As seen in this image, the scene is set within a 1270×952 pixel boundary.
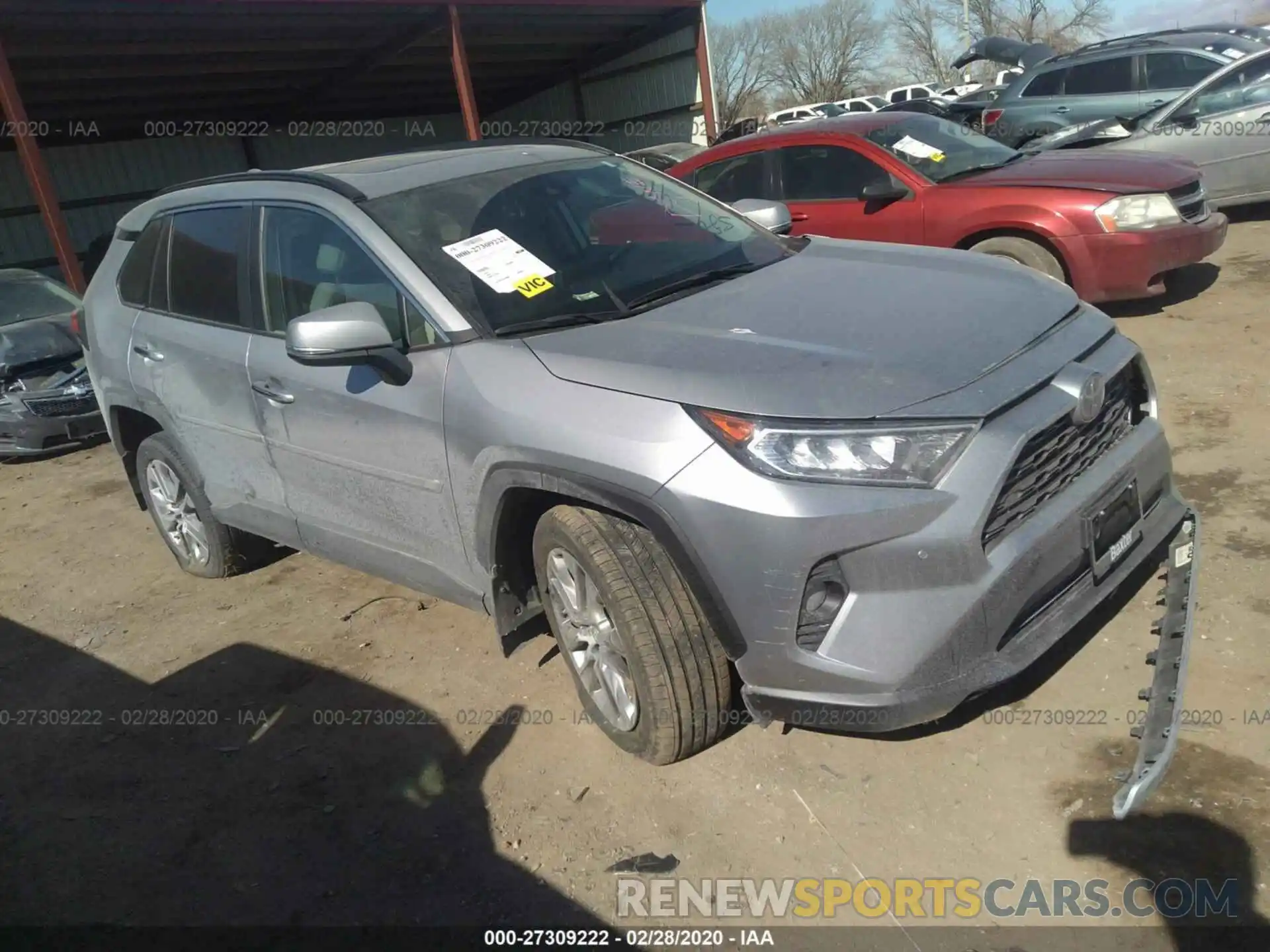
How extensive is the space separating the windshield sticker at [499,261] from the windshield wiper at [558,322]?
0.14 metres

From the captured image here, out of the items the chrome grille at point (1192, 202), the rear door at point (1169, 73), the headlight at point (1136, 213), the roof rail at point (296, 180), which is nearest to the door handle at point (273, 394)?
the roof rail at point (296, 180)

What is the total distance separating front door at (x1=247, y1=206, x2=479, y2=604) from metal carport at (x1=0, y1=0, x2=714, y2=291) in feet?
28.7

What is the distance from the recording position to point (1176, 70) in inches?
406

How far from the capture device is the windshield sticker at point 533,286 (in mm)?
3127

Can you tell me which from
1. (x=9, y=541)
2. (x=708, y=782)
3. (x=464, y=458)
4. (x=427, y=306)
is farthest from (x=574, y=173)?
(x=9, y=541)

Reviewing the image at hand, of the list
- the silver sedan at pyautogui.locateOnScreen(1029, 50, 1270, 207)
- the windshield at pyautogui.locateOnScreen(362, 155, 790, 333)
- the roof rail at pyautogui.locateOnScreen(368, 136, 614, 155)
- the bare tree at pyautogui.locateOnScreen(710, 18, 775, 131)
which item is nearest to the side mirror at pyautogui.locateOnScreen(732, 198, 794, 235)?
the windshield at pyautogui.locateOnScreen(362, 155, 790, 333)

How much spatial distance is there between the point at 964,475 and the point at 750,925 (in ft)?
4.02

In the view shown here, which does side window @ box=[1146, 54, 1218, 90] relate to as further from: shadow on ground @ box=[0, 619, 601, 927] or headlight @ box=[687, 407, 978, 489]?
shadow on ground @ box=[0, 619, 601, 927]

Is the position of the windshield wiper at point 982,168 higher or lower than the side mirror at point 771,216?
lower

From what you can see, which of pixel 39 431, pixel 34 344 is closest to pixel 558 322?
pixel 39 431

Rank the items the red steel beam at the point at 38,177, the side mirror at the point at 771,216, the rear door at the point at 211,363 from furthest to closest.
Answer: the red steel beam at the point at 38,177, the side mirror at the point at 771,216, the rear door at the point at 211,363

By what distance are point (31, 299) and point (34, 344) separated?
43.8 inches

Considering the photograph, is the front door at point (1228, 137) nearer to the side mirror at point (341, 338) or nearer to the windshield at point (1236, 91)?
the windshield at point (1236, 91)

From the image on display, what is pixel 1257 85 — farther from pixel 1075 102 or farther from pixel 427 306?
pixel 427 306
